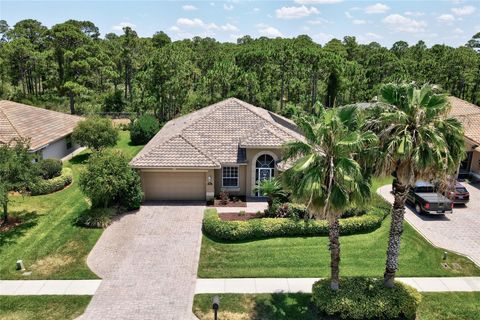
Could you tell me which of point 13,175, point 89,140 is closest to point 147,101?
point 89,140

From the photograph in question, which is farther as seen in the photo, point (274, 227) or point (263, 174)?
point (263, 174)

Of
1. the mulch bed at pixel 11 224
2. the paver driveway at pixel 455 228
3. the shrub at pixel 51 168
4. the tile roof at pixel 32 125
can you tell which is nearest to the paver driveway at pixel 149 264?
the mulch bed at pixel 11 224

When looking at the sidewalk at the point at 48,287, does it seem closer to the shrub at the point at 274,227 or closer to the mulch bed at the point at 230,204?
the shrub at the point at 274,227

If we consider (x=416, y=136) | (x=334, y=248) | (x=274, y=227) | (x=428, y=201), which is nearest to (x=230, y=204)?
(x=274, y=227)

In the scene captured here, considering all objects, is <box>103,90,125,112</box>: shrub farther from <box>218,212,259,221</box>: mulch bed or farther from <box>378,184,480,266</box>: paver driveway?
<box>378,184,480,266</box>: paver driveway

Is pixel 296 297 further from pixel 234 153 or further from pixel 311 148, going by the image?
pixel 234 153

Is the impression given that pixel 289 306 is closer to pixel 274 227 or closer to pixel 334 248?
pixel 334 248

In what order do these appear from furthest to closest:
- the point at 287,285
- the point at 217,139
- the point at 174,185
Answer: the point at 217,139 → the point at 174,185 → the point at 287,285
